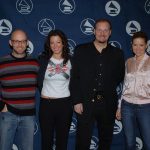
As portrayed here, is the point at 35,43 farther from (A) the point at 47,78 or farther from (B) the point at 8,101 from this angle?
(B) the point at 8,101

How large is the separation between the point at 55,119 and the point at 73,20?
1.13 m

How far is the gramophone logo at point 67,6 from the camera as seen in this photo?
10.4 ft

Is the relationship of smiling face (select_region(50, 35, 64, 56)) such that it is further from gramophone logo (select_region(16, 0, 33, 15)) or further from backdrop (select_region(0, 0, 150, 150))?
gramophone logo (select_region(16, 0, 33, 15))

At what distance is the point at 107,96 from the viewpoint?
2.79 metres

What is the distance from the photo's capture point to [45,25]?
3133 mm

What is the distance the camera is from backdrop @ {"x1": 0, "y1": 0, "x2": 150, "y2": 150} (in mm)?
3064

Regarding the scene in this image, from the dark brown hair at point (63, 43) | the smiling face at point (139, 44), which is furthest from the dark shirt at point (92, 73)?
the smiling face at point (139, 44)

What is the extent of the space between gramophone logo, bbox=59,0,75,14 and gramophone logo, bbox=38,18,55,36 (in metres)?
0.19

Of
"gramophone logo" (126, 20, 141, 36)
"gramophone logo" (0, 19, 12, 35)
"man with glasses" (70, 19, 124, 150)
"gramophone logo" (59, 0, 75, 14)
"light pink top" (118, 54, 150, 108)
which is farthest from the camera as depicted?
"gramophone logo" (126, 20, 141, 36)

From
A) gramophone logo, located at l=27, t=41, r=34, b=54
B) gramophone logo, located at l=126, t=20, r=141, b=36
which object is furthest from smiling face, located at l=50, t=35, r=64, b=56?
gramophone logo, located at l=126, t=20, r=141, b=36

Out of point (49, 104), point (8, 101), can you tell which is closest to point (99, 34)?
point (49, 104)

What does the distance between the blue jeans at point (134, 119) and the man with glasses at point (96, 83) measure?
0.59ft

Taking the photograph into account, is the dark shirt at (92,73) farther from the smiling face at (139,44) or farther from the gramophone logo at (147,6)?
the gramophone logo at (147,6)

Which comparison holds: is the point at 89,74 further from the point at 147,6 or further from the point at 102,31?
the point at 147,6
